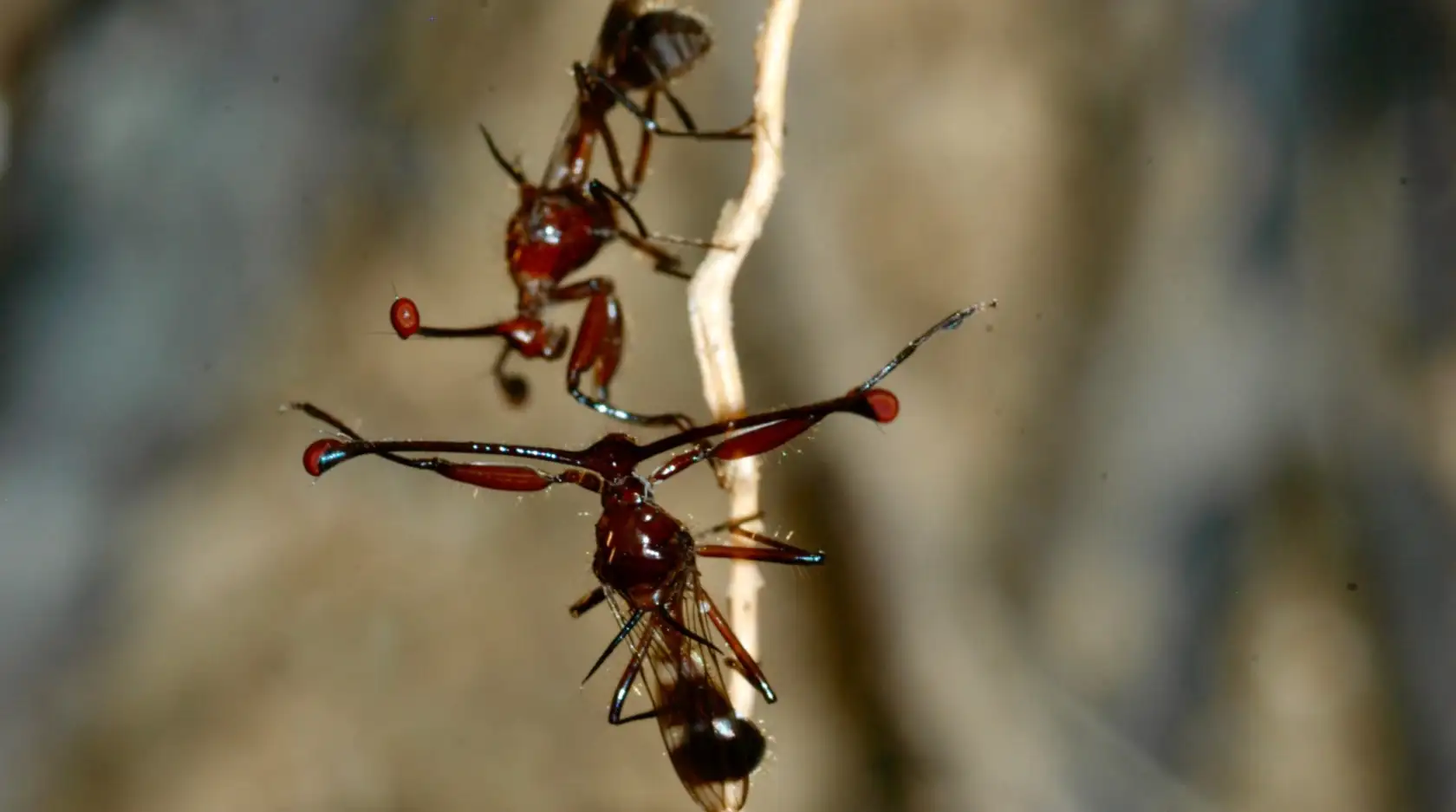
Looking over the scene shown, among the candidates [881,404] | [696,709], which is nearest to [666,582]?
[696,709]

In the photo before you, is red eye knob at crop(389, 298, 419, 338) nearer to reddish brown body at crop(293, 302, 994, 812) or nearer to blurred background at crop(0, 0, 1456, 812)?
reddish brown body at crop(293, 302, 994, 812)

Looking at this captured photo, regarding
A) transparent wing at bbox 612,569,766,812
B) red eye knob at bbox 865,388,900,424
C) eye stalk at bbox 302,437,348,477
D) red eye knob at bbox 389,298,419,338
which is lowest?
transparent wing at bbox 612,569,766,812

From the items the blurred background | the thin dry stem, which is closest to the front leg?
the blurred background

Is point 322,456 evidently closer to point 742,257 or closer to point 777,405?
point 742,257

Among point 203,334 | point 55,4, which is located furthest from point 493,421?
point 55,4

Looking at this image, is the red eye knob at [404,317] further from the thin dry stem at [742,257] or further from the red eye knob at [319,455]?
the thin dry stem at [742,257]
